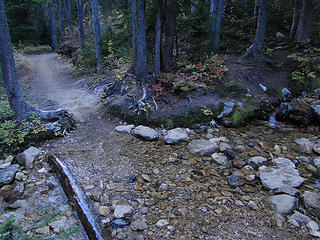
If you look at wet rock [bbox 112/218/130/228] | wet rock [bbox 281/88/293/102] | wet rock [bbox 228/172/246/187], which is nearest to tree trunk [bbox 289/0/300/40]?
wet rock [bbox 281/88/293/102]

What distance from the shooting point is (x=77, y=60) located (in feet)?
53.2

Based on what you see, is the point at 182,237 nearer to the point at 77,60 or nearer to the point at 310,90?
the point at 310,90

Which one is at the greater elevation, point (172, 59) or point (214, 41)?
point (214, 41)

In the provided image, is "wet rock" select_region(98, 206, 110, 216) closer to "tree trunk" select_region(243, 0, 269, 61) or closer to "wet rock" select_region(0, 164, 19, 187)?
"wet rock" select_region(0, 164, 19, 187)

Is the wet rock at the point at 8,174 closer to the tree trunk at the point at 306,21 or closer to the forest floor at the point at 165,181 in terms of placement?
the forest floor at the point at 165,181

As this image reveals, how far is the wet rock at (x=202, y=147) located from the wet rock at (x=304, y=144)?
2.40 metres

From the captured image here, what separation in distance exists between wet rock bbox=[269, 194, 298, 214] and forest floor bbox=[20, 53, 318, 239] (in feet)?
0.56

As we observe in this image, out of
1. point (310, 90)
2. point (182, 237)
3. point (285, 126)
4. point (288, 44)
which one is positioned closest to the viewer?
point (182, 237)

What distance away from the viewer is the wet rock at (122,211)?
3.69 metres

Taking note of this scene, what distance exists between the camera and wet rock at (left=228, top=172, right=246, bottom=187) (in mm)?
4473

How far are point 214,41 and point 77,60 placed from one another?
425 inches

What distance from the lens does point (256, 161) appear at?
516 centimetres

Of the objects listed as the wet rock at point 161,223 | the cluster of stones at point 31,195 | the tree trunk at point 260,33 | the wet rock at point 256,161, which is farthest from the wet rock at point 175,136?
the tree trunk at point 260,33

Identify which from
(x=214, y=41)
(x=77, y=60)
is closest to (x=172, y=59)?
(x=214, y=41)
